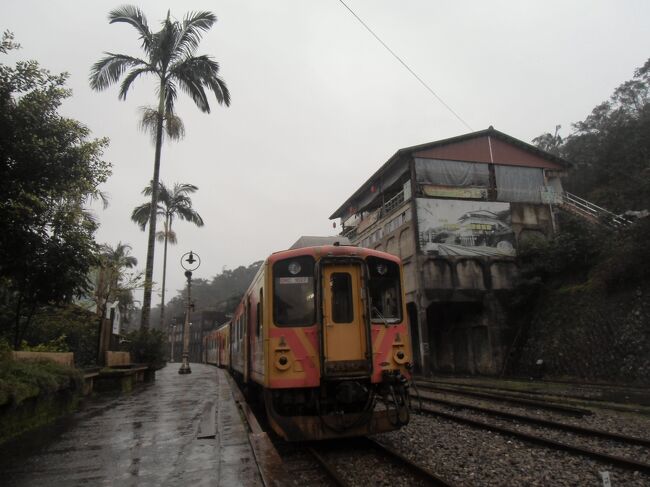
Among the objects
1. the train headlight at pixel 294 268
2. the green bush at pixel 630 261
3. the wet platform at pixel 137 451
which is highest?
the green bush at pixel 630 261

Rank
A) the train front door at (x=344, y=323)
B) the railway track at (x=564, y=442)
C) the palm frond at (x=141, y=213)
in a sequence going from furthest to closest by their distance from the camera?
1. the palm frond at (x=141, y=213)
2. the train front door at (x=344, y=323)
3. the railway track at (x=564, y=442)

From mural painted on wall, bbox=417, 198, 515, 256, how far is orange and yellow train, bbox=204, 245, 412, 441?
16880 mm

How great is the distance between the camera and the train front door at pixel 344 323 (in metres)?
6.07

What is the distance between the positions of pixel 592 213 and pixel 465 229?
280 inches

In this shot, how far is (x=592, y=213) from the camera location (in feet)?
79.5

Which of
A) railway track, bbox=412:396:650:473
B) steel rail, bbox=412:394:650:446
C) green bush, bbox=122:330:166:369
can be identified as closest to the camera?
railway track, bbox=412:396:650:473

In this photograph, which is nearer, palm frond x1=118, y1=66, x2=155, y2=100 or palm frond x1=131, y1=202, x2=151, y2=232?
palm frond x1=118, y1=66, x2=155, y2=100

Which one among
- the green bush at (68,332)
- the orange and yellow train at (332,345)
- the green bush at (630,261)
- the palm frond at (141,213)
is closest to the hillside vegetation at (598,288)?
the green bush at (630,261)

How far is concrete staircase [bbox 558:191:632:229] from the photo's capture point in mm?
20609

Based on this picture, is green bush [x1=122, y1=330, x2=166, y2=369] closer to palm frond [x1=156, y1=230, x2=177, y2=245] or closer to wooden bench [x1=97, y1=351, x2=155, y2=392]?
wooden bench [x1=97, y1=351, x2=155, y2=392]

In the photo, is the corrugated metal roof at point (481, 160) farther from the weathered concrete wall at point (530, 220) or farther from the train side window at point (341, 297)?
the train side window at point (341, 297)

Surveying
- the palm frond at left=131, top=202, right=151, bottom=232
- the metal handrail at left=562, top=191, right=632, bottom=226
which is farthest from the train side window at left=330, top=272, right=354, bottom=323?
the palm frond at left=131, top=202, right=151, bottom=232

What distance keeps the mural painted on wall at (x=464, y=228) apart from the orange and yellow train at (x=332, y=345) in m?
16.9

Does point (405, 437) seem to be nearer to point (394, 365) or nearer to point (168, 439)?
point (394, 365)
